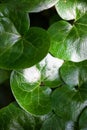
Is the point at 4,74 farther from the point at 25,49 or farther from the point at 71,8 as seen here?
the point at 71,8

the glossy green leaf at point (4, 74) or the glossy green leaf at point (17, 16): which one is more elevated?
the glossy green leaf at point (17, 16)

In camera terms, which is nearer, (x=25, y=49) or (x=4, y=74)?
(x=25, y=49)

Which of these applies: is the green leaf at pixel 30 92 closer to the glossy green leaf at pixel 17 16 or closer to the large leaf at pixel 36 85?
the large leaf at pixel 36 85

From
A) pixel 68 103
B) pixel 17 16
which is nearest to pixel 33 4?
pixel 17 16

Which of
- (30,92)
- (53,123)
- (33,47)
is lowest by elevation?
(53,123)

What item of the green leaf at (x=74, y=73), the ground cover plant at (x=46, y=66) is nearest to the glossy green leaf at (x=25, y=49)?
the ground cover plant at (x=46, y=66)

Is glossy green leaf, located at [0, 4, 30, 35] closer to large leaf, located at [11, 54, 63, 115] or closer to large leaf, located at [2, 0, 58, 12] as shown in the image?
large leaf, located at [2, 0, 58, 12]

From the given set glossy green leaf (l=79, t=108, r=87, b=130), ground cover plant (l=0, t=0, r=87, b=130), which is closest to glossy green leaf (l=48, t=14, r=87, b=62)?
ground cover plant (l=0, t=0, r=87, b=130)
